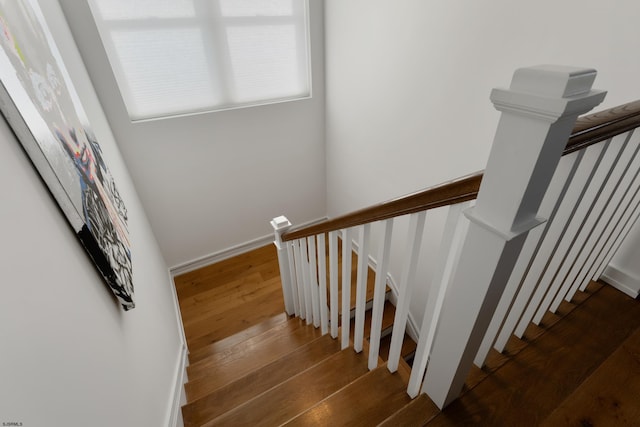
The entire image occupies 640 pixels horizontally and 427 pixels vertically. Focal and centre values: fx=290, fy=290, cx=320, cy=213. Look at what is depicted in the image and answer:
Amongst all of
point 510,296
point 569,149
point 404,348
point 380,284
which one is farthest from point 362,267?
point 404,348

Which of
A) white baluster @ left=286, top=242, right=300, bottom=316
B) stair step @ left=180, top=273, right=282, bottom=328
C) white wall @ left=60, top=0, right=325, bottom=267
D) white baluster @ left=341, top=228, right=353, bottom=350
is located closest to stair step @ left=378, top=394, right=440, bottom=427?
white baluster @ left=341, top=228, right=353, bottom=350

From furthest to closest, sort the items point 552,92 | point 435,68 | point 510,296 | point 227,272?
point 227,272 < point 435,68 < point 510,296 < point 552,92

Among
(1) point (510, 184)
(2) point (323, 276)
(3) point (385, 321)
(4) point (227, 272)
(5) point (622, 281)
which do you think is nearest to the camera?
(1) point (510, 184)

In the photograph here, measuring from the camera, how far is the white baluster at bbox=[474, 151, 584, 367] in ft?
2.09

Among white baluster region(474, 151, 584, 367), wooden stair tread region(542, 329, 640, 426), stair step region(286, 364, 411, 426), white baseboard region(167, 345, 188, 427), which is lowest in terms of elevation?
white baseboard region(167, 345, 188, 427)

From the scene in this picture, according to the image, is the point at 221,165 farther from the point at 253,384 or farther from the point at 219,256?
the point at 253,384

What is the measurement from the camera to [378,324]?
111 cm

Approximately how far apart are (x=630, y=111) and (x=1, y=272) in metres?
1.32

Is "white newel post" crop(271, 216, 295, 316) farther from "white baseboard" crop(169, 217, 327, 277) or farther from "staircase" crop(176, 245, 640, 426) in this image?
"white baseboard" crop(169, 217, 327, 277)

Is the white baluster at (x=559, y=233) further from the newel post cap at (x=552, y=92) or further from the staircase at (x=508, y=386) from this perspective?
the newel post cap at (x=552, y=92)

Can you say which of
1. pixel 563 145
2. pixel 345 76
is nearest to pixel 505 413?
pixel 563 145

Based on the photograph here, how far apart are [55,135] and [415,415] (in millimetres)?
1336

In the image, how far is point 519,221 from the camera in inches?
21.8

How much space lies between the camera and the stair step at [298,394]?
1.28 m
